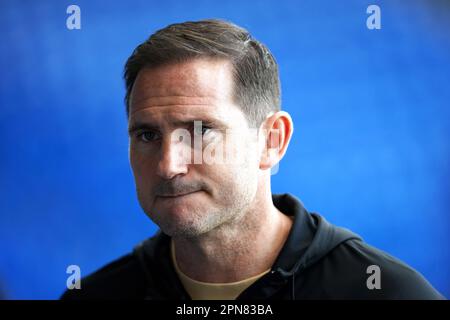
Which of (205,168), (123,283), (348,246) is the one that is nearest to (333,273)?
(348,246)

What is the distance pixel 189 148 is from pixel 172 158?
0.06 meters

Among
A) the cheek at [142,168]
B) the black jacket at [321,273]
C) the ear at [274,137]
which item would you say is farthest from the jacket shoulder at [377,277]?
the cheek at [142,168]

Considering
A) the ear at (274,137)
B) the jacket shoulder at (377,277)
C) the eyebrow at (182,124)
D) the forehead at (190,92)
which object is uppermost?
the forehead at (190,92)

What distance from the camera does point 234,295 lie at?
1.36 meters

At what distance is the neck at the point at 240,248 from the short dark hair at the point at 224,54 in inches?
10.6

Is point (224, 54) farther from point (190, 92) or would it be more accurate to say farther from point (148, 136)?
point (148, 136)

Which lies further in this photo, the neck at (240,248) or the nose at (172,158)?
the neck at (240,248)

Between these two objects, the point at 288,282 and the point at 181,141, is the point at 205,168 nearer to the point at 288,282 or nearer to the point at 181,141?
the point at 181,141

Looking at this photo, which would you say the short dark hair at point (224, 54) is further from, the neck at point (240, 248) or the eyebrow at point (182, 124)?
the neck at point (240, 248)

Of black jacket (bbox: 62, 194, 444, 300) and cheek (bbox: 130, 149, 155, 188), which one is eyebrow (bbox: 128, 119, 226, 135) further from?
black jacket (bbox: 62, 194, 444, 300)

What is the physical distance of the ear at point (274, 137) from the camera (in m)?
1.37

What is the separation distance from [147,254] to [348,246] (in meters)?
0.60

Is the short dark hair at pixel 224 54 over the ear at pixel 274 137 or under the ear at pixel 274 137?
over

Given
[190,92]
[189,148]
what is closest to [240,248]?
[189,148]
